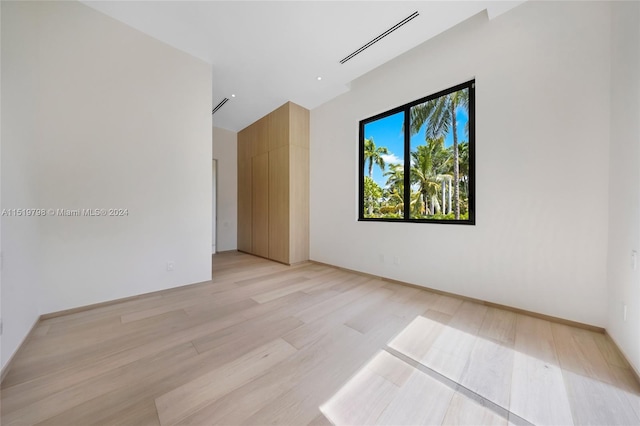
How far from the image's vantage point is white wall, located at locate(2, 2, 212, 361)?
5.97 ft

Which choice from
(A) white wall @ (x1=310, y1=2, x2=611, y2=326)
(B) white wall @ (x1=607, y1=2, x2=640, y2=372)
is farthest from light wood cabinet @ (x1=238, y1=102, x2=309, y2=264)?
(B) white wall @ (x1=607, y1=2, x2=640, y2=372)

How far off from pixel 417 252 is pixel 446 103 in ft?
6.49

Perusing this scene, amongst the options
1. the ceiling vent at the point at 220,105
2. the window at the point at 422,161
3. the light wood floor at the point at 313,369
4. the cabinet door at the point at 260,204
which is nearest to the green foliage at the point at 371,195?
the window at the point at 422,161

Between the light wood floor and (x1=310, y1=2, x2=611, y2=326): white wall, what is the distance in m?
0.38

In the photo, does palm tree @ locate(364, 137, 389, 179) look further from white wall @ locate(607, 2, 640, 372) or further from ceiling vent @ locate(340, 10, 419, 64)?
white wall @ locate(607, 2, 640, 372)

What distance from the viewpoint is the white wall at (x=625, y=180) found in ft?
4.66

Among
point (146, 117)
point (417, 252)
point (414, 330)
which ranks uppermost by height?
point (146, 117)

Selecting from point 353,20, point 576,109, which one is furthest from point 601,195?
point 353,20

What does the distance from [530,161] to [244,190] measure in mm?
5126

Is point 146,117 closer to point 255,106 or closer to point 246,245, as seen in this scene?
point 255,106

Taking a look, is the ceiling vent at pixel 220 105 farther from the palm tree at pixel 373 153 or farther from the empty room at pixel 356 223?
the palm tree at pixel 373 153

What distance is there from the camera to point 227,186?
550 centimetres

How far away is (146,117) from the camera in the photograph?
257 centimetres

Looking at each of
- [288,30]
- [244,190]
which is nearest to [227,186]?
[244,190]
